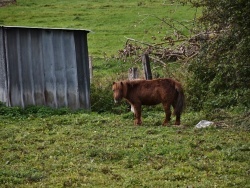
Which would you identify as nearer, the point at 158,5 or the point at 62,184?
the point at 62,184

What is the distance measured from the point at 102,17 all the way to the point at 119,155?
27.0 metres

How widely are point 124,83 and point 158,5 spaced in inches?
998

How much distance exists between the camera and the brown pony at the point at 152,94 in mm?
16125

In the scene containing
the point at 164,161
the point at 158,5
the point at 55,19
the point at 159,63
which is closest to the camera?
the point at 164,161

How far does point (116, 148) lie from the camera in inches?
505

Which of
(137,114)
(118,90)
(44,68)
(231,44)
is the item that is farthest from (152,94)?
(44,68)

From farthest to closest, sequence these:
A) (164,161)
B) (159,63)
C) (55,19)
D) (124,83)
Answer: (55,19)
(159,63)
(124,83)
(164,161)

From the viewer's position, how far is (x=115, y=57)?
1069 inches

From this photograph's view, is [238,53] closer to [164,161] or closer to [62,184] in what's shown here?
[164,161]

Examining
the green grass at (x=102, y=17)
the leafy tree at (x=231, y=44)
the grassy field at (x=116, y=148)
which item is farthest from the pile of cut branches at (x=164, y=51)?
the green grass at (x=102, y=17)

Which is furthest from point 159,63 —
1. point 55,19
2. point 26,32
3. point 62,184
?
point 55,19

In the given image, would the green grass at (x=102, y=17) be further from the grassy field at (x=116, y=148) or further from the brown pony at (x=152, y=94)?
the brown pony at (x=152, y=94)

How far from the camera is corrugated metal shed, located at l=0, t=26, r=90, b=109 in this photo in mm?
19250

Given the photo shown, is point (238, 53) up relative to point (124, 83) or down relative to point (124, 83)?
up
